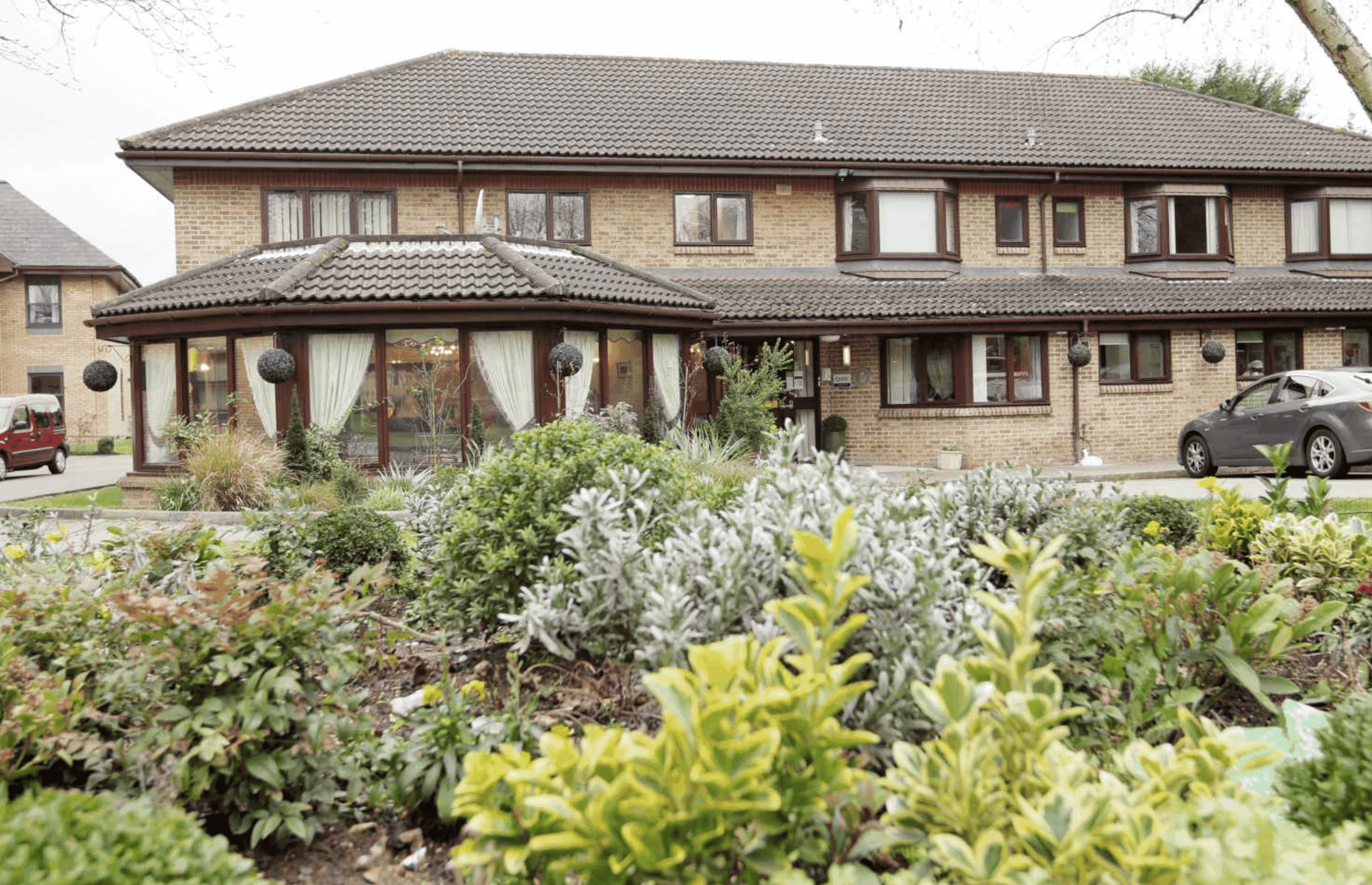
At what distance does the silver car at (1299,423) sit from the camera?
13.9 m

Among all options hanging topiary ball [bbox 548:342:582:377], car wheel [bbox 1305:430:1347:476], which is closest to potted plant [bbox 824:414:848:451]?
hanging topiary ball [bbox 548:342:582:377]

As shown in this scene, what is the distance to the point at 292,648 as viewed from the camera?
2979 millimetres

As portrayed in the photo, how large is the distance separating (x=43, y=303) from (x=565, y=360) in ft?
103

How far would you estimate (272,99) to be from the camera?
19.4 meters

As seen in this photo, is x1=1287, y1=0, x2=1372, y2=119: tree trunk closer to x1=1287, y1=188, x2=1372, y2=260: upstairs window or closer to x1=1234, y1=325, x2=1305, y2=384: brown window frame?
x1=1234, y1=325, x2=1305, y2=384: brown window frame

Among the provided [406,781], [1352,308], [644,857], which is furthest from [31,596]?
[1352,308]

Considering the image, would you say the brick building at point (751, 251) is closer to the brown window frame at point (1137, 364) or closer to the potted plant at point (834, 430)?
the brown window frame at point (1137, 364)

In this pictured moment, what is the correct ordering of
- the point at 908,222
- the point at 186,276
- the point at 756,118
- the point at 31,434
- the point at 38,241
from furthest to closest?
the point at 38,241, the point at 31,434, the point at 756,118, the point at 908,222, the point at 186,276

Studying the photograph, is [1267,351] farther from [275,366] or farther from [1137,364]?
[275,366]

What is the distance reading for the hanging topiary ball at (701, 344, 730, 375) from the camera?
55.4 ft

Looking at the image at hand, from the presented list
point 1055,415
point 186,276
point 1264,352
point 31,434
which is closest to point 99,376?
point 186,276

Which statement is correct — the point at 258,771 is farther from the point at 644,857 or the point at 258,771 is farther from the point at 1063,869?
the point at 1063,869

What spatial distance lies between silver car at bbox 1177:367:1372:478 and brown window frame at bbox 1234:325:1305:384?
5.57 meters

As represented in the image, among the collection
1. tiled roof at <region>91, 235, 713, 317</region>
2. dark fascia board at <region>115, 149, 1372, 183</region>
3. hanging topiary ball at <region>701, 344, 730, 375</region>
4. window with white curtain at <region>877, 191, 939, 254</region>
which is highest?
dark fascia board at <region>115, 149, 1372, 183</region>
